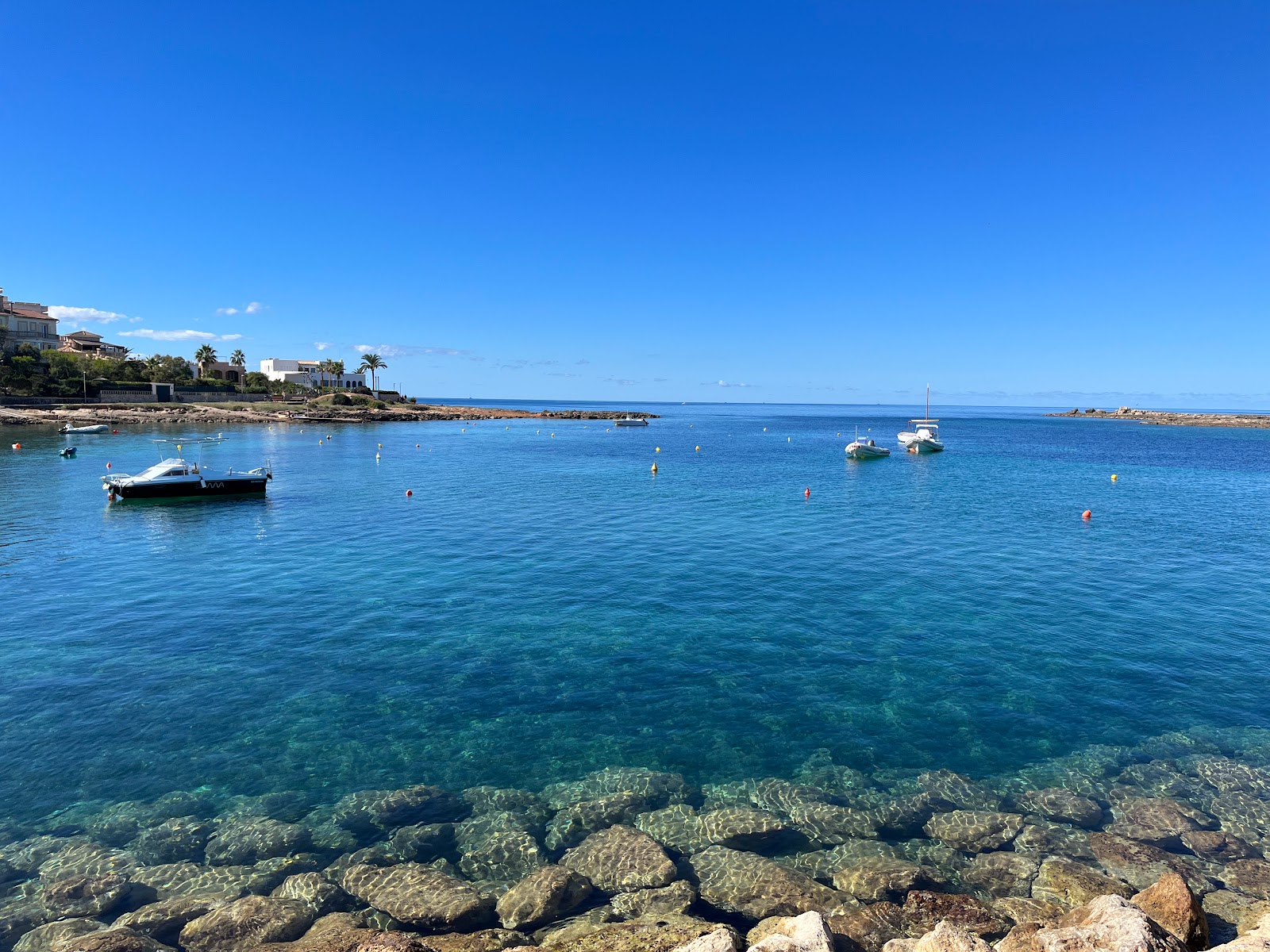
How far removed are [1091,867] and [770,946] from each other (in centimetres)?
778

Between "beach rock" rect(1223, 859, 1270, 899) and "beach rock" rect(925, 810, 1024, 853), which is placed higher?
"beach rock" rect(1223, 859, 1270, 899)

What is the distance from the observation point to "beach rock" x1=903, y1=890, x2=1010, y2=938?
10.8 metres

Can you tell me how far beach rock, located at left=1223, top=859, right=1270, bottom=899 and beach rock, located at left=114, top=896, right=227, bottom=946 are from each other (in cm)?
1850

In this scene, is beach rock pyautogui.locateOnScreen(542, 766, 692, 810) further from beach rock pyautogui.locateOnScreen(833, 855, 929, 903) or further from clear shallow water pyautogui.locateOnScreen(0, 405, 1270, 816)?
beach rock pyautogui.locateOnScreen(833, 855, 929, 903)

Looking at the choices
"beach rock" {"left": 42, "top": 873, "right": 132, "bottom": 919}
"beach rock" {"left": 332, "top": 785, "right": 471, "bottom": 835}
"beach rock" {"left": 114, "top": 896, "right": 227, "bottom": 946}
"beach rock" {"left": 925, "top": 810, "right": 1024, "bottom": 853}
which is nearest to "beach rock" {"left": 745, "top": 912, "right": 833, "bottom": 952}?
"beach rock" {"left": 925, "top": 810, "right": 1024, "bottom": 853}

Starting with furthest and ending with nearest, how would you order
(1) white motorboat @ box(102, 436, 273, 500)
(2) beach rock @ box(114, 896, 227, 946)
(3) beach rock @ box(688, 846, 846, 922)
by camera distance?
(1) white motorboat @ box(102, 436, 273, 500), (3) beach rock @ box(688, 846, 846, 922), (2) beach rock @ box(114, 896, 227, 946)

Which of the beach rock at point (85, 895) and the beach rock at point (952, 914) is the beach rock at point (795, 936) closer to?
the beach rock at point (952, 914)

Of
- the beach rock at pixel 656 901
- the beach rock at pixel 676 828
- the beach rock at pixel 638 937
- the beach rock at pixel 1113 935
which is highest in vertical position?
the beach rock at pixel 1113 935

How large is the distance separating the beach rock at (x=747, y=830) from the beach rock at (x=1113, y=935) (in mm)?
4865

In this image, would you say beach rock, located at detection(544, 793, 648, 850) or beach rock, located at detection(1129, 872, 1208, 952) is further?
beach rock, located at detection(544, 793, 648, 850)

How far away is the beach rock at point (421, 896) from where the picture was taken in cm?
1125

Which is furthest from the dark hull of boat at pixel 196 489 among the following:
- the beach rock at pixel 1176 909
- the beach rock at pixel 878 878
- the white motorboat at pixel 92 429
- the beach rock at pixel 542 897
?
the white motorboat at pixel 92 429

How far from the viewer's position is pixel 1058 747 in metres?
16.8

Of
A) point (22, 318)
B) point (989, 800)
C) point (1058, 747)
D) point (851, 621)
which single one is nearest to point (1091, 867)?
point (989, 800)
